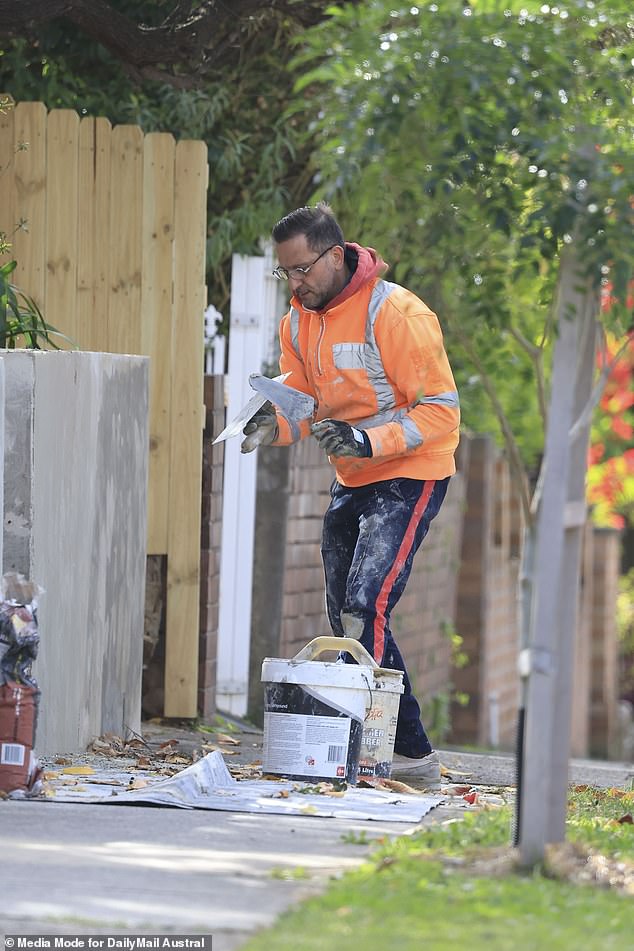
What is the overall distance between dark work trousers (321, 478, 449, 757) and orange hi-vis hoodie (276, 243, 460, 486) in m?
0.07

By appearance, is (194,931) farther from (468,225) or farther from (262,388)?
(262,388)

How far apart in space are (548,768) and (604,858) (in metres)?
0.33

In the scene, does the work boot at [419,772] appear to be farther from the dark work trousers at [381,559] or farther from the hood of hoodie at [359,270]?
the hood of hoodie at [359,270]

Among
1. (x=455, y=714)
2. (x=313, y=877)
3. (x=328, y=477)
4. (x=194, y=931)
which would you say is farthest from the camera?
(x=455, y=714)

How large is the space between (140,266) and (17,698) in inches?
105

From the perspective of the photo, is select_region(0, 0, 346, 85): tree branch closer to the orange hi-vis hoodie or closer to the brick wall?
the orange hi-vis hoodie

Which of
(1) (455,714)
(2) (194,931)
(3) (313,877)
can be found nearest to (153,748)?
(3) (313,877)

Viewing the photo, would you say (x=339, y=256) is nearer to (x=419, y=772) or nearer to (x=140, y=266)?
(x=140, y=266)

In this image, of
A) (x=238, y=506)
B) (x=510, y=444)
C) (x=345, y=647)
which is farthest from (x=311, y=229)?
(x=238, y=506)

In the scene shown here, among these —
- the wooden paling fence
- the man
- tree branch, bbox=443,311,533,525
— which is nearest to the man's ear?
the man

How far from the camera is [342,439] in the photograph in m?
5.52

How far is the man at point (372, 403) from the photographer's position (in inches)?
223

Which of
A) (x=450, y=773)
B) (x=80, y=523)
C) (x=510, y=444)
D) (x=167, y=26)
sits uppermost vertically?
(x=167, y=26)

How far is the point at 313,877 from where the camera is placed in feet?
13.1
